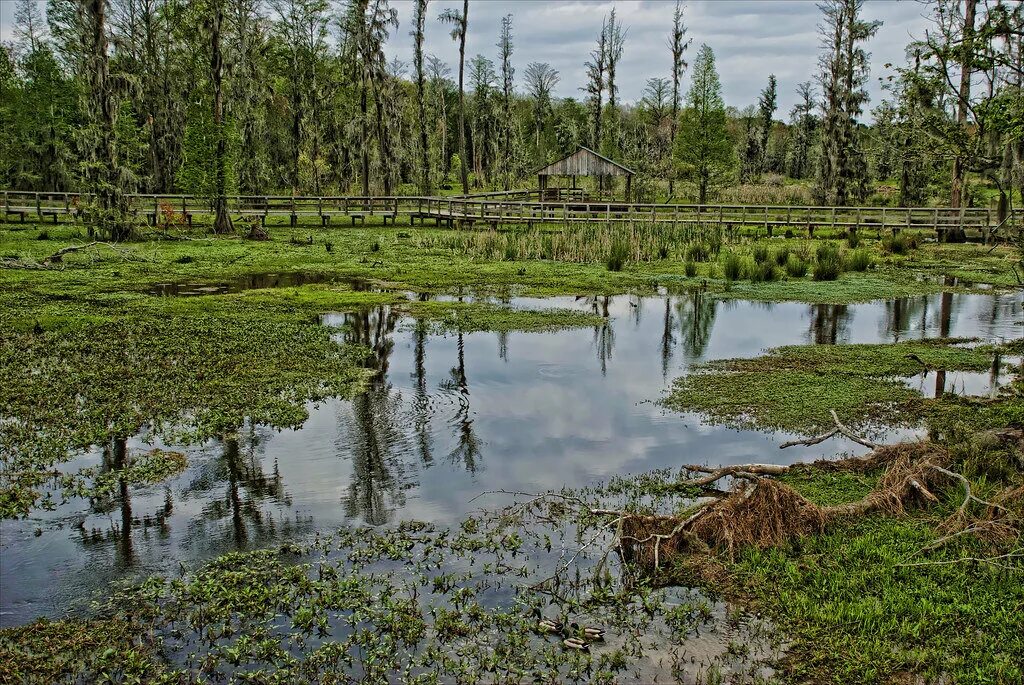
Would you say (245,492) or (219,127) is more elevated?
(219,127)

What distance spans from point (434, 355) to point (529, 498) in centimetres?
698

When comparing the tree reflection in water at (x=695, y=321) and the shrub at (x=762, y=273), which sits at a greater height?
the shrub at (x=762, y=273)

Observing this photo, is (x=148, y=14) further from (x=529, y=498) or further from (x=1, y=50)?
(x=529, y=498)

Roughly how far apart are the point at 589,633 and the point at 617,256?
74.1ft

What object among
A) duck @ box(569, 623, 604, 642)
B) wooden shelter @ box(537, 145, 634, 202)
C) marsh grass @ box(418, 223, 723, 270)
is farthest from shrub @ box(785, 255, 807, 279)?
duck @ box(569, 623, 604, 642)

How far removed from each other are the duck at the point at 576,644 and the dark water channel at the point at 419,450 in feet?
8.28

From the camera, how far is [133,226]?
32.8m

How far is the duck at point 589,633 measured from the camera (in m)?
5.89

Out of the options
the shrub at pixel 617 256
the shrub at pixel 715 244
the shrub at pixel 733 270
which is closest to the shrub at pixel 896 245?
the shrub at pixel 715 244

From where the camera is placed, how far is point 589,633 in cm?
592

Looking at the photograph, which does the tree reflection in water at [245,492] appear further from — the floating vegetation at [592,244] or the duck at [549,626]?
the floating vegetation at [592,244]

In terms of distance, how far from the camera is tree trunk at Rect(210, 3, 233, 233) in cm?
3247

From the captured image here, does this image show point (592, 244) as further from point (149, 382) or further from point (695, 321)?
point (149, 382)

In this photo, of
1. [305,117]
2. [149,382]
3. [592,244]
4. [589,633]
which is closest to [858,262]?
[592,244]
